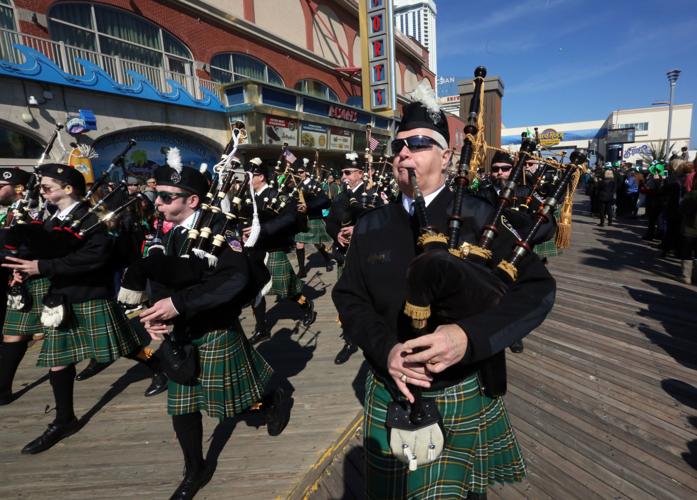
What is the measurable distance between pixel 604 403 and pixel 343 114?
61.1ft

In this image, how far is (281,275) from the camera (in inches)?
201

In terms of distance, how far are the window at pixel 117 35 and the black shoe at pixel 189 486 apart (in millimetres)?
12912

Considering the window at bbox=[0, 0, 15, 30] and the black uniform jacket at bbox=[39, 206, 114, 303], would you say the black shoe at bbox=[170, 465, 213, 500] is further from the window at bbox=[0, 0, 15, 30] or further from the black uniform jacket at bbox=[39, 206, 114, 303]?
the window at bbox=[0, 0, 15, 30]

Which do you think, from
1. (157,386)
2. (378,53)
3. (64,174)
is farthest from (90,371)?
(378,53)

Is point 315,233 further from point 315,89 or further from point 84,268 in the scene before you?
point 315,89

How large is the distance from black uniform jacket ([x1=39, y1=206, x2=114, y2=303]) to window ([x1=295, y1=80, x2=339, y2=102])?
61.1 ft

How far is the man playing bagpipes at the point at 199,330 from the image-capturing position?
2.21 metres

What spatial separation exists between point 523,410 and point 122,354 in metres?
3.63

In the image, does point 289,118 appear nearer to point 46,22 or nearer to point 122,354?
point 46,22

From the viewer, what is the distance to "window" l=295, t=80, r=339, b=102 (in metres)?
20.5

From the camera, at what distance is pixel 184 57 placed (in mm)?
13914

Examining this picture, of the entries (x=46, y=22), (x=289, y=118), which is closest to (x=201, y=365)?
(x=46, y=22)

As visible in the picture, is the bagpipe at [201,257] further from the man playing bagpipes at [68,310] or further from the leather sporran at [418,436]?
the leather sporran at [418,436]

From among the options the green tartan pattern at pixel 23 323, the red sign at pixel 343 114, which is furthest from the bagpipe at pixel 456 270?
the red sign at pixel 343 114
